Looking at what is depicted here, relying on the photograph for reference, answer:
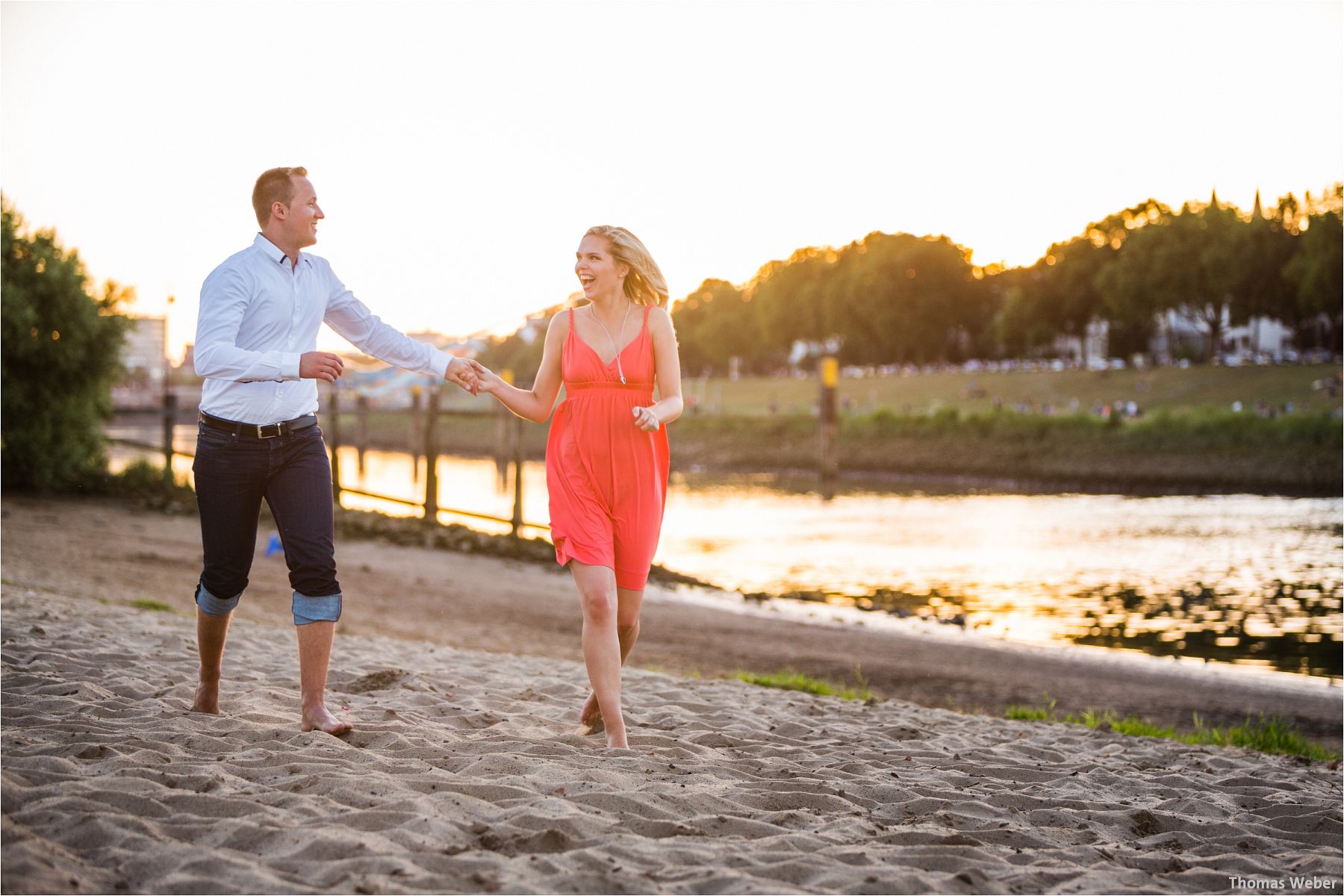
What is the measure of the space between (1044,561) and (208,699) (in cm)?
1632

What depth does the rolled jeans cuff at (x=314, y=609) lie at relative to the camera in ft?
13.4

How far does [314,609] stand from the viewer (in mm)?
4086

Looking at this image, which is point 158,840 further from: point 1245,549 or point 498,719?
point 1245,549

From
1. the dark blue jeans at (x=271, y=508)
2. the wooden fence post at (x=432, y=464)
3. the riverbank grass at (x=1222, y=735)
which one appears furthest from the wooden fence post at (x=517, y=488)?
the dark blue jeans at (x=271, y=508)

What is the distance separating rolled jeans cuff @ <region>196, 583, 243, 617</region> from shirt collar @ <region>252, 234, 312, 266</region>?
120 centimetres

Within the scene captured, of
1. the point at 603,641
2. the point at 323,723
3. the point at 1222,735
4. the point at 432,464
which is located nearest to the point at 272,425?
the point at 323,723

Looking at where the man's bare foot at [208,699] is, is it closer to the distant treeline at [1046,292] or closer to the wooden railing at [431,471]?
the wooden railing at [431,471]

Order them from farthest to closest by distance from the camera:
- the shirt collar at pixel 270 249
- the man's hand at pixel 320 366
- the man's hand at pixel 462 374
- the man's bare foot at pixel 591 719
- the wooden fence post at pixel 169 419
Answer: the wooden fence post at pixel 169 419 → the man's bare foot at pixel 591 719 → the man's hand at pixel 462 374 → the shirt collar at pixel 270 249 → the man's hand at pixel 320 366

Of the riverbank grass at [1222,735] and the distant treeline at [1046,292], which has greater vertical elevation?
the distant treeline at [1046,292]

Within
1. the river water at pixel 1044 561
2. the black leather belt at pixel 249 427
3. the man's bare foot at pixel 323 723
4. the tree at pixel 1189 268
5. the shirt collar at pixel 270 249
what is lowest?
the river water at pixel 1044 561

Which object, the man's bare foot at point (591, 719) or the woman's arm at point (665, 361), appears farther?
the man's bare foot at point (591, 719)

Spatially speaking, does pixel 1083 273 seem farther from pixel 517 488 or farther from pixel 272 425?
pixel 272 425

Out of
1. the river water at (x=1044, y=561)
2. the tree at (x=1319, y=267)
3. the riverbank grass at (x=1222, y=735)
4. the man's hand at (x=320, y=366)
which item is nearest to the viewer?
the man's hand at (x=320, y=366)

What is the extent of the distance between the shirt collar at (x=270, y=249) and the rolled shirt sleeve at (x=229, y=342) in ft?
0.42
